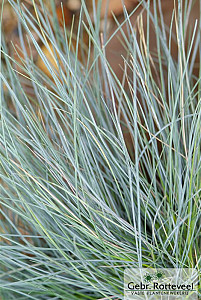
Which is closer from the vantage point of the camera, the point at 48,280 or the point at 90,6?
the point at 48,280

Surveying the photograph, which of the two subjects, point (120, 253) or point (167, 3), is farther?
point (167, 3)

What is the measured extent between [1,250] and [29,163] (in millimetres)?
97

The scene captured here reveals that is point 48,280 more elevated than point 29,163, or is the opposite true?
point 29,163

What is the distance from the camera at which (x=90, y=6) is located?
1.93ft

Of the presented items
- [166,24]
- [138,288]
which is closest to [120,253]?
[138,288]

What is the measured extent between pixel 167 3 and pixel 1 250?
0.42 meters

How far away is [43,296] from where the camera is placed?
0.38 meters

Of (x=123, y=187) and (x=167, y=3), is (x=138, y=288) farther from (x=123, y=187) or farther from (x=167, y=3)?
(x=167, y=3)

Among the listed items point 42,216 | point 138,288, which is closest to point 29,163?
point 42,216

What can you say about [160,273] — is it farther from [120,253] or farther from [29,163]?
[29,163]

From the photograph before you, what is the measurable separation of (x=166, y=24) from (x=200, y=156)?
10.9 inches

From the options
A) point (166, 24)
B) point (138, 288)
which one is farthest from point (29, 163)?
point (166, 24)

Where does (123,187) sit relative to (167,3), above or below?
below

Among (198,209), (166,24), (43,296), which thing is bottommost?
(43,296)
